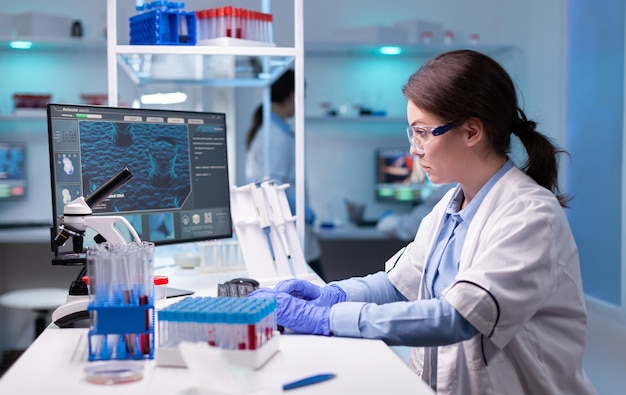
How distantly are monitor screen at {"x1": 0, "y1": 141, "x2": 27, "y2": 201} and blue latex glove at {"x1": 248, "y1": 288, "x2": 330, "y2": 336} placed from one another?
4.10 metres

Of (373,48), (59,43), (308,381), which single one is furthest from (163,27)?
(373,48)

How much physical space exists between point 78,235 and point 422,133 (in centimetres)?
82

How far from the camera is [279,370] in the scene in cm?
121

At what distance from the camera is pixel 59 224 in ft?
5.48

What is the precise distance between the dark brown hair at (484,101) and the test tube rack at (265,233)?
681 millimetres

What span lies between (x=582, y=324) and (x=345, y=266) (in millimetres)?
3901

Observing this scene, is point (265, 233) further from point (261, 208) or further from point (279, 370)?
point (279, 370)

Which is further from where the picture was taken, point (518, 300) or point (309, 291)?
point (309, 291)

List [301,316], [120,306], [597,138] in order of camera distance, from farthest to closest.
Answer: [597,138] → [301,316] → [120,306]

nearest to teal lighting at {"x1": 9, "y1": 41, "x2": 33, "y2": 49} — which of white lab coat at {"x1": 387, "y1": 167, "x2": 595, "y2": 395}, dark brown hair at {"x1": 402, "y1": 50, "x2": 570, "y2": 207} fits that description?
dark brown hair at {"x1": 402, "y1": 50, "x2": 570, "y2": 207}

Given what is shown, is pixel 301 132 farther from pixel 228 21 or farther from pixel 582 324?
pixel 582 324

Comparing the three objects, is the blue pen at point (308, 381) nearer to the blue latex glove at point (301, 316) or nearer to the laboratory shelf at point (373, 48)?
the blue latex glove at point (301, 316)

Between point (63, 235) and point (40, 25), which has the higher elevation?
point (40, 25)

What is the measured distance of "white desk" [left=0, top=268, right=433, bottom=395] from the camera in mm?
1114
